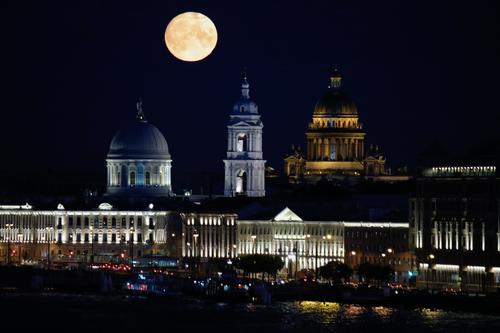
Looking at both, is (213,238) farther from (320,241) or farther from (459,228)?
(459,228)

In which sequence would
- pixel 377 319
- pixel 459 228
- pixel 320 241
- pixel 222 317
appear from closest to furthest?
1. pixel 377 319
2. pixel 222 317
3. pixel 459 228
4. pixel 320 241

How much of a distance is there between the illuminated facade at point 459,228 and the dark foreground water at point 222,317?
7558 millimetres

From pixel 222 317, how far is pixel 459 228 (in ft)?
59.7

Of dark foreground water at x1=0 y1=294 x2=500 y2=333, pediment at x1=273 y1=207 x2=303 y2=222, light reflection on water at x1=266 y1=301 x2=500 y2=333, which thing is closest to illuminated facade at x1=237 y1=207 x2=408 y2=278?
pediment at x1=273 y1=207 x2=303 y2=222

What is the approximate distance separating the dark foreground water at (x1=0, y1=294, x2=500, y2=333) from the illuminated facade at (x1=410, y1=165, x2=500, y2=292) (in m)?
7.56

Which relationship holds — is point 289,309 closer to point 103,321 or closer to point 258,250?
point 103,321

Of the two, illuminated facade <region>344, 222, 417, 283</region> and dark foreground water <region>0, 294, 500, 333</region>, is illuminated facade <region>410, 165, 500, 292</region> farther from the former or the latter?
dark foreground water <region>0, 294, 500, 333</region>

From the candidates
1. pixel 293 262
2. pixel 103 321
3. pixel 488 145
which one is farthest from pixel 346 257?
pixel 103 321

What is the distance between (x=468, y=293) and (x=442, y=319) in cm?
968

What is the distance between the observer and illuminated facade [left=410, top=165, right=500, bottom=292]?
16088cm

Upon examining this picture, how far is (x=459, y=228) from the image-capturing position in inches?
6467

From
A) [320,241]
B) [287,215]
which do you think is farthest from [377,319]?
[287,215]

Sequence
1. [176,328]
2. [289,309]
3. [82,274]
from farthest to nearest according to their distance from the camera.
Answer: [82,274]
[289,309]
[176,328]

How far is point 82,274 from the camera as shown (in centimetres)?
17725
